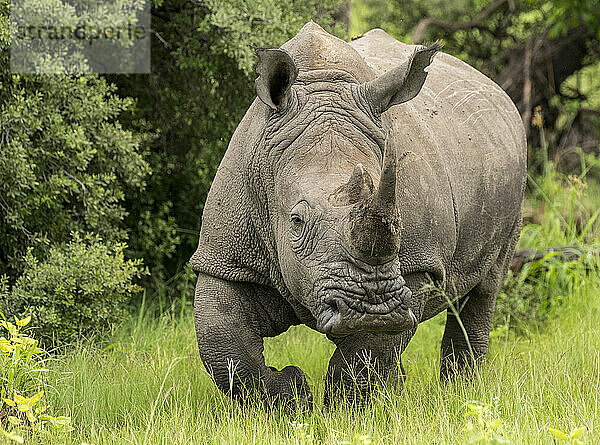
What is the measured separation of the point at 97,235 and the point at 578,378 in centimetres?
317

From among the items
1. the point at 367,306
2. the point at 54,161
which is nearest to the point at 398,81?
→ the point at 367,306

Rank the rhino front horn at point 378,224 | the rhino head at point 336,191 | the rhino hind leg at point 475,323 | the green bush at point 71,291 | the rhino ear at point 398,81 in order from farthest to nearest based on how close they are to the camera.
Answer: the rhino hind leg at point 475,323 → the green bush at point 71,291 → the rhino ear at point 398,81 → the rhino head at point 336,191 → the rhino front horn at point 378,224

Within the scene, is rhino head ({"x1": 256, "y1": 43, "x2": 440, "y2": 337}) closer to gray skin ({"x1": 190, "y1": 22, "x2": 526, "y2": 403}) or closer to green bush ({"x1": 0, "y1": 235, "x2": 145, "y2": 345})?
gray skin ({"x1": 190, "y1": 22, "x2": 526, "y2": 403})

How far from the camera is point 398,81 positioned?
174 inches

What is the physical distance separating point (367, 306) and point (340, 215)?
37cm

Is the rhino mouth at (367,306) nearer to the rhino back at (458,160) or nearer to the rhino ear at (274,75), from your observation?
the rhino back at (458,160)

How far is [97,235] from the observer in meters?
6.53

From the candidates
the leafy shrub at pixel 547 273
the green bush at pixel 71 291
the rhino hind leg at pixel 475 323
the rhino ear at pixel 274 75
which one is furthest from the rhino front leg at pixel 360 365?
the leafy shrub at pixel 547 273

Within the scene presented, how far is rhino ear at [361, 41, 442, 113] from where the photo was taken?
4.40m

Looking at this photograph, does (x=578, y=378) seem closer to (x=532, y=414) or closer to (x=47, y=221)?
(x=532, y=414)

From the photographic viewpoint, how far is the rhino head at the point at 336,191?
3.72 metres

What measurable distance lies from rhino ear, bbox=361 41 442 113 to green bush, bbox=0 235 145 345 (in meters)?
2.54

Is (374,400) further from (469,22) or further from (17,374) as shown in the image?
(469,22)

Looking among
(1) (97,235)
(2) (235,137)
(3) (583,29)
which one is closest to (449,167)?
(2) (235,137)
